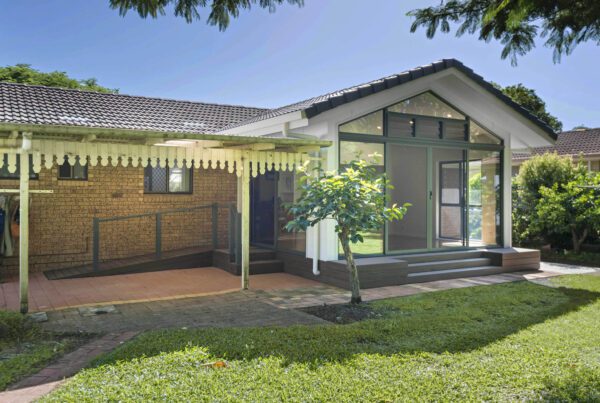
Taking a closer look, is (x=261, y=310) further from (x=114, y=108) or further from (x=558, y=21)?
(x=114, y=108)

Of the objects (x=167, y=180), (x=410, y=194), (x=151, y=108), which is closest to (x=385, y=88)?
(x=410, y=194)

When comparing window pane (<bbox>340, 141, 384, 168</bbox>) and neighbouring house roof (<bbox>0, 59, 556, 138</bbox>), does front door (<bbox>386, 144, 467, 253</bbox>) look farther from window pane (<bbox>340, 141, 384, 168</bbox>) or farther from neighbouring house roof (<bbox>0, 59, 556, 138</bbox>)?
neighbouring house roof (<bbox>0, 59, 556, 138</bbox>)

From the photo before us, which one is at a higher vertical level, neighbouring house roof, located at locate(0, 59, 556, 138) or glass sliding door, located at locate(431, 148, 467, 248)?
neighbouring house roof, located at locate(0, 59, 556, 138)

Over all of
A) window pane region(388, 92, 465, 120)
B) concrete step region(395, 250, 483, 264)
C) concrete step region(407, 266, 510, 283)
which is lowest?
concrete step region(407, 266, 510, 283)

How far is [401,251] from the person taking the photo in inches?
398

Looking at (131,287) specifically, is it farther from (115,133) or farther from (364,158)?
(364,158)

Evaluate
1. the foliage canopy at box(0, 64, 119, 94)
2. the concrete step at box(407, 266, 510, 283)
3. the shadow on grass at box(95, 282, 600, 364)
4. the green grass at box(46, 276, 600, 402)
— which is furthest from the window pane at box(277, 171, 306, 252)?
the foliage canopy at box(0, 64, 119, 94)

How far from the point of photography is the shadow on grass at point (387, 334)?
489 cm

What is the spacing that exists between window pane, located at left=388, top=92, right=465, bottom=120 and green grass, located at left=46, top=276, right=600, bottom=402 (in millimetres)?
4958

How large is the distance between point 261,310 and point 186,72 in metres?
26.0

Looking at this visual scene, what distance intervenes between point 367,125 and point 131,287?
5356mm

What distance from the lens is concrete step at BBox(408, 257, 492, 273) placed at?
9.70m

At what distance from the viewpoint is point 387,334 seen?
220 inches

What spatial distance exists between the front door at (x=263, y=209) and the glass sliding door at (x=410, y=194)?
8.47 feet
